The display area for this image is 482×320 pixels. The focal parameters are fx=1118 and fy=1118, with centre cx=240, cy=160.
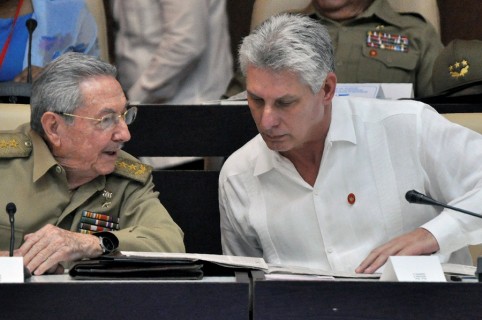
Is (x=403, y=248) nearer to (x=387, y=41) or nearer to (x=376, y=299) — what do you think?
(x=376, y=299)

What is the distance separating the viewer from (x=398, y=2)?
177 inches

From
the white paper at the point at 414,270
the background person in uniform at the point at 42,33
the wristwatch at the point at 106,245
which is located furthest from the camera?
the background person in uniform at the point at 42,33

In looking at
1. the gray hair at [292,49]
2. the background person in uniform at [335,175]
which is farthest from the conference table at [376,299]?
the gray hair at [292,49]

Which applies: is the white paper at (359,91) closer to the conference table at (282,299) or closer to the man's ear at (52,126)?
the man's ear at (52,126)

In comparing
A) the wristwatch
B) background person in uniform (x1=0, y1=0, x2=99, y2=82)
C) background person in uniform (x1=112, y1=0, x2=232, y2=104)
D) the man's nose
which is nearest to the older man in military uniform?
the wristwatch

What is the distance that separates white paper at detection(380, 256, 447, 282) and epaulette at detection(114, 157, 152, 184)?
99cm

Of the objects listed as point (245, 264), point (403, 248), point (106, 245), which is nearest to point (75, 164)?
point (106, 245)

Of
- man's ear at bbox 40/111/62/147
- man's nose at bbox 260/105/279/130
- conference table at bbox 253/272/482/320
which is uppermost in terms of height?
man's nose at bbox 260/105/279/130

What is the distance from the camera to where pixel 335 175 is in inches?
122

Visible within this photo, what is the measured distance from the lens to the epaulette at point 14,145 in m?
3.10

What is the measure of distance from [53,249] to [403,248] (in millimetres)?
884

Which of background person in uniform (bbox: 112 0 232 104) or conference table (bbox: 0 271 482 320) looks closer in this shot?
conference table (bbox: 0 271 482 320)

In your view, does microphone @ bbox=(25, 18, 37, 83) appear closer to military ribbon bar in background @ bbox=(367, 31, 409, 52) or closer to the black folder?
military ribbon bar in background @ bbox=(367, 31, 409, 52)

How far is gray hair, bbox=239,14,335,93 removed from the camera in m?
2.94
